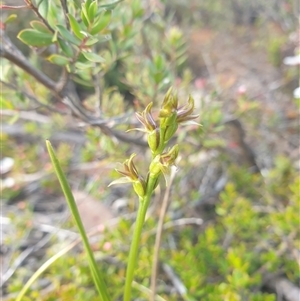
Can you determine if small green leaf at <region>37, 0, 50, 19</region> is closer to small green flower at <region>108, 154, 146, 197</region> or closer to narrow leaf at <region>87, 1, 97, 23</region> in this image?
narrow leaf at <region>87, 1, 97, 23</region>

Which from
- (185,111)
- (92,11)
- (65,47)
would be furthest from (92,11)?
(185,111)

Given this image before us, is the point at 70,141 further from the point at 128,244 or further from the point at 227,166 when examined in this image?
the point at 128,244

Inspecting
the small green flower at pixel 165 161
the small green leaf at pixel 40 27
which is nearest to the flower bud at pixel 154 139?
the small green flower at pixel 165 161

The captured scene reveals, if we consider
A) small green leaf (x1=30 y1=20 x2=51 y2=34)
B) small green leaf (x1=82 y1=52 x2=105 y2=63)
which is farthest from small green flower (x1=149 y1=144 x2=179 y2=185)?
small green leaf (x1=30 y1=20 x2=51 y2=34)

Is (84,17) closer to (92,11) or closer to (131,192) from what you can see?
(92,11)

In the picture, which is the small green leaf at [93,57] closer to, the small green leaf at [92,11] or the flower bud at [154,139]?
the small green leaf at [92,11]

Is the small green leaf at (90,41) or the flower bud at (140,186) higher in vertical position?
the small green leaf at (90,41)

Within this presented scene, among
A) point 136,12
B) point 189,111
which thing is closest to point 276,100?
point 136,12
